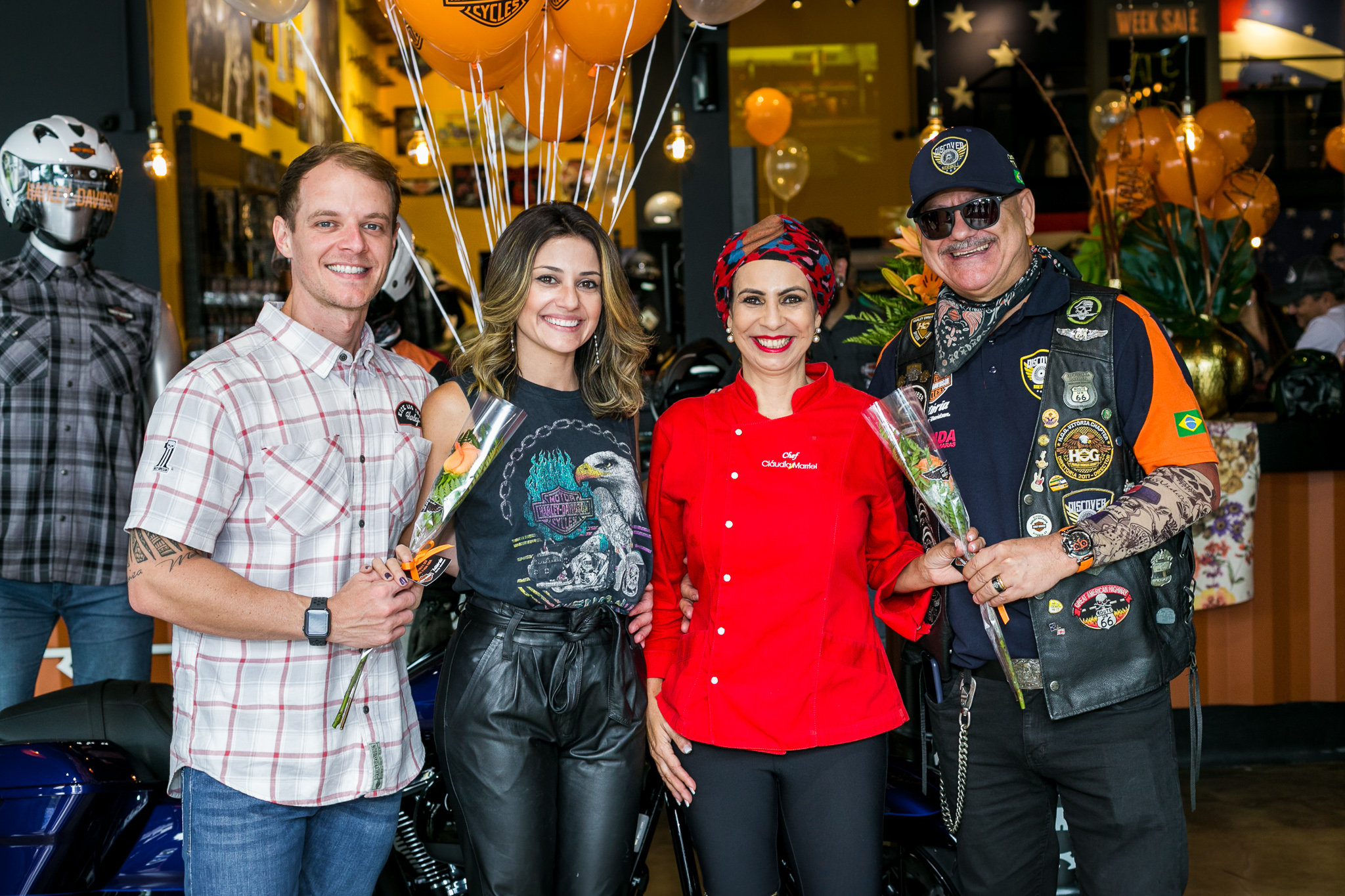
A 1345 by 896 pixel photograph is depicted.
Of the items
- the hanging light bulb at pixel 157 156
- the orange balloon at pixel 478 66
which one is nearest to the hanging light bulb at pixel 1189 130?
the orange balloon at pixel 478 66

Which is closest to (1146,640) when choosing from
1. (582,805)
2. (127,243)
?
(582,805)

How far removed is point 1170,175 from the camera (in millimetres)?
5469

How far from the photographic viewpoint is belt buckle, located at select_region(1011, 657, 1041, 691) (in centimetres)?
192

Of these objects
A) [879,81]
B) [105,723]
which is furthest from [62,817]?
[879,81]

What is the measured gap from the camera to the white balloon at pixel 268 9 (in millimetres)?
3100

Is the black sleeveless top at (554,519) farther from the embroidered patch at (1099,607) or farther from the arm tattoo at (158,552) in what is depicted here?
the embroidered patch at (1099,607)

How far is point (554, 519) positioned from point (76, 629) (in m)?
1.61

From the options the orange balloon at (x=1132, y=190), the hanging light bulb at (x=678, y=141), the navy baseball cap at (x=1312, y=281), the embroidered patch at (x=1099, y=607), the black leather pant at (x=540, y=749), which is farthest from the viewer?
the navy baseball cap at (x=1312, y=281)

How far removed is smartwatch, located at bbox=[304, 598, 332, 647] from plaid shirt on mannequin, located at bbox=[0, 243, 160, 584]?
1323 millimetres

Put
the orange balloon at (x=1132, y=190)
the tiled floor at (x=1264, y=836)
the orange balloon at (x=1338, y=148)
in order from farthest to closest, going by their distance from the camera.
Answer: the orange balloon at (x=1338, y=148), the orange balloon at (x=1132, y=190), the tiled floor at (x=1264, y=836)

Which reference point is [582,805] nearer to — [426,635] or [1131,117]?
[426,635]

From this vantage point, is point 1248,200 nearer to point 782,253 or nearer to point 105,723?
point 782,253

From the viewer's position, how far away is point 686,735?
1.90 metres

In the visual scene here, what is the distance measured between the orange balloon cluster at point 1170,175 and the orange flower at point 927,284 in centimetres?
201
